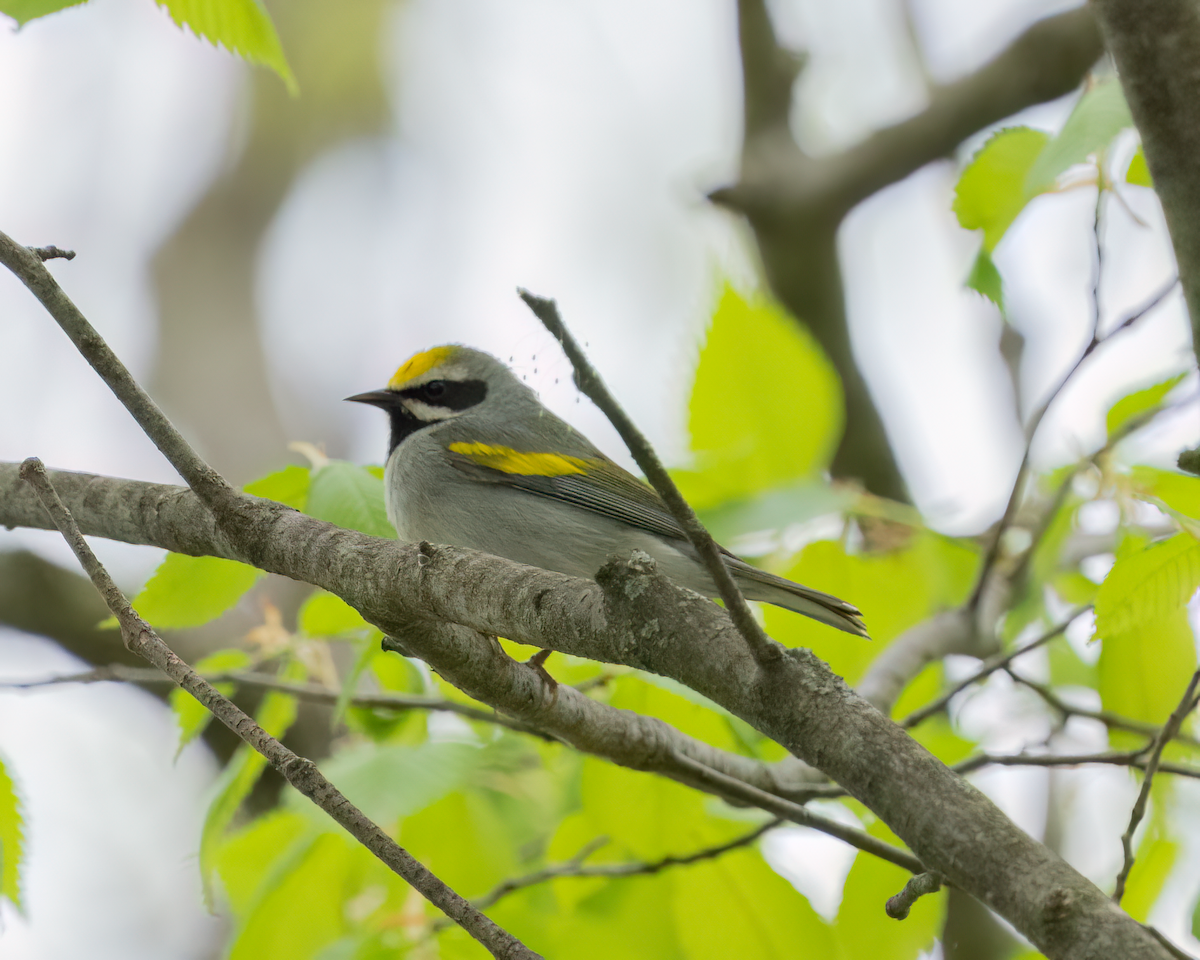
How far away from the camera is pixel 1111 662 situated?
101 inches

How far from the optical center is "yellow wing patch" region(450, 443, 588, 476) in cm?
370

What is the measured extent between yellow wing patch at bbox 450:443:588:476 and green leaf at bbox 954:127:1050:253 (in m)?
1.78

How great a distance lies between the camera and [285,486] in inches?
105

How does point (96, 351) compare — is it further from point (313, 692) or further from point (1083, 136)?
point (1083, 136)

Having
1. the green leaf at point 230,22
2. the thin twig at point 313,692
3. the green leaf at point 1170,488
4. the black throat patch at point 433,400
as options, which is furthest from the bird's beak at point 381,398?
the green leaf at point 1170,488

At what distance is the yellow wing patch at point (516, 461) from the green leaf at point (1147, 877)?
2128 millimetres

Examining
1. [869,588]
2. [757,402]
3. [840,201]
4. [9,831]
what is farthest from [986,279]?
A: [840,201]

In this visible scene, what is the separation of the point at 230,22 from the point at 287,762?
1431mm

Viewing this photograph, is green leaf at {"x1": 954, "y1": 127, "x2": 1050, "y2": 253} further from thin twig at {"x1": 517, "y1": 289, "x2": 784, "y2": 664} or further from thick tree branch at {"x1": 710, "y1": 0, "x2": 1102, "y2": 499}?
thick tree branch at {"x1": 710, "y1": 0, "x2": 1102, "y2": 499}

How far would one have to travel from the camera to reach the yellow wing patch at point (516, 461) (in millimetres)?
3695

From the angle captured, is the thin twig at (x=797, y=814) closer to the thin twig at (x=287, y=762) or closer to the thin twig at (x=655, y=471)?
the thin twig at (x=287, y=762)

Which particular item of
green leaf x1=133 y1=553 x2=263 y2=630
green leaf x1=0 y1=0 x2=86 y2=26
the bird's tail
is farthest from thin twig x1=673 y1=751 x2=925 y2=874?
green leaf x1=0 y1=0 x2=86 y2=26

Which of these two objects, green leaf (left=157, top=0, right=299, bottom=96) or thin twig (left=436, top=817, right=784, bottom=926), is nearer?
green leaf (left=157, top=0, right=299, bottom=96)

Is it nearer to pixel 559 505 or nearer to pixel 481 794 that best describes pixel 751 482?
pixel 559 505
